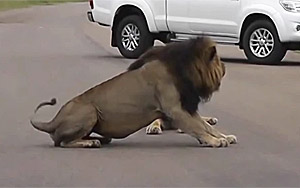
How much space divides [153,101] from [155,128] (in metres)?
1.07

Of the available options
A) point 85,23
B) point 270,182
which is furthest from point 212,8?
point 85,23

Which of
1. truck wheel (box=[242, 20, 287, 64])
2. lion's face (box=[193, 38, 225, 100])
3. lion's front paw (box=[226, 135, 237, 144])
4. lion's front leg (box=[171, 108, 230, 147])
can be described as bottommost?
truck wheel (box=[242, 20, 287, 64])

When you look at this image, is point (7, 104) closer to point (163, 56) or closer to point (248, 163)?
point (163, 56)

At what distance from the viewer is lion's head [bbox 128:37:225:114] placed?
365 inches

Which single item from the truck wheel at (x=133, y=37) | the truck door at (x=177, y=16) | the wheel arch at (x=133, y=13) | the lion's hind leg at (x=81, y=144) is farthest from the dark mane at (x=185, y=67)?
the truck wheel at (x=133, y=37)

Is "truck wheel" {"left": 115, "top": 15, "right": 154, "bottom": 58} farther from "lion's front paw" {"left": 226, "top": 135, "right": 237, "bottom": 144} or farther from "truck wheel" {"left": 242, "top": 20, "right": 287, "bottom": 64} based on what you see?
"lion's front paw" {"left": 226, "top": 135, "right": 237, "bottom": 144}

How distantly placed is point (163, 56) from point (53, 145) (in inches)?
55.3

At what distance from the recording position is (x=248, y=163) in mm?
8500

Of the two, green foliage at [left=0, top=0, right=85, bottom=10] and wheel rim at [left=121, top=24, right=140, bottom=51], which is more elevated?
wheel rim at [left=121, top=24, right=140, bottom=51]

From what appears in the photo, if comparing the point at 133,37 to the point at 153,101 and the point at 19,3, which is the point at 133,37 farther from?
the point at 19,3

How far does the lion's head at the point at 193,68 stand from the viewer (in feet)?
30.5

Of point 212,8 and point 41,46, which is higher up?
point 212,8

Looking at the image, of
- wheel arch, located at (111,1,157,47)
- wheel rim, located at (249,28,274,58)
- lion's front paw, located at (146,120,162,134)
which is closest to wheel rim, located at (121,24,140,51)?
wheel arch, located at (111,1,157,47)

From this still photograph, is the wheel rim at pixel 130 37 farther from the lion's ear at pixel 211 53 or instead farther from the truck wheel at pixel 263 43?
the lion's ear at pixel 211 53
